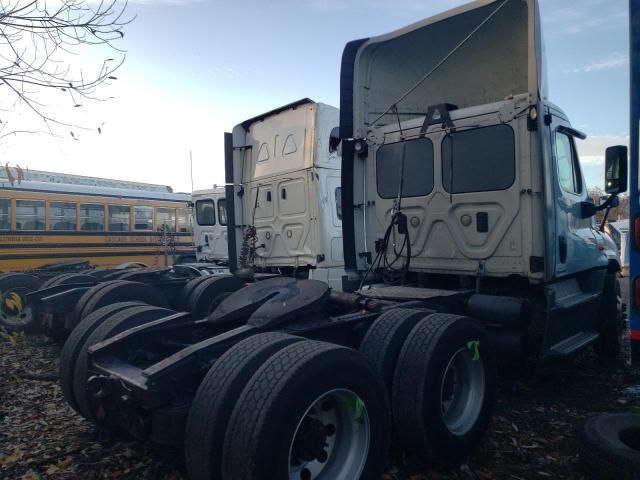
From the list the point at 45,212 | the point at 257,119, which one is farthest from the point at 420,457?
the point at 45,212

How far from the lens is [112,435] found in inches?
148

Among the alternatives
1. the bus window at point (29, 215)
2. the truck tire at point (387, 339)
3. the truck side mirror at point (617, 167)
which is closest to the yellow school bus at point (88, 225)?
the bus window at point (29, 215)

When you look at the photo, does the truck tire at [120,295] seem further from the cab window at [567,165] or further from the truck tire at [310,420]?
the cab window at [567,165]

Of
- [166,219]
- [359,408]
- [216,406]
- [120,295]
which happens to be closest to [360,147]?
[120,295]

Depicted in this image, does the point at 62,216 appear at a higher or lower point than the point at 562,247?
higher

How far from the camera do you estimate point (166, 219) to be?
15.9 meters

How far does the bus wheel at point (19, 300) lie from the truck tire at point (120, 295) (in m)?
3.35

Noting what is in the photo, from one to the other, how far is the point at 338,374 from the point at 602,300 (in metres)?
5.06

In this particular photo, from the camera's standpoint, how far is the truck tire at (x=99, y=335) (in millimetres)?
3570

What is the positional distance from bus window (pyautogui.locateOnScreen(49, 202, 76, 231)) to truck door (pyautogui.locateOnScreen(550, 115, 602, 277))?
1227 centimetres

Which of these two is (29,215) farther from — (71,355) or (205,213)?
(71,355)

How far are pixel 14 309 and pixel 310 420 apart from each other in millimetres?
8657

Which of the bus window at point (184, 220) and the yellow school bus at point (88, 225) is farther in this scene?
the bus window at point (184, 220)

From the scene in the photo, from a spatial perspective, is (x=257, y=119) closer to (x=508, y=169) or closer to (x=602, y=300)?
(x=508, y=169)
